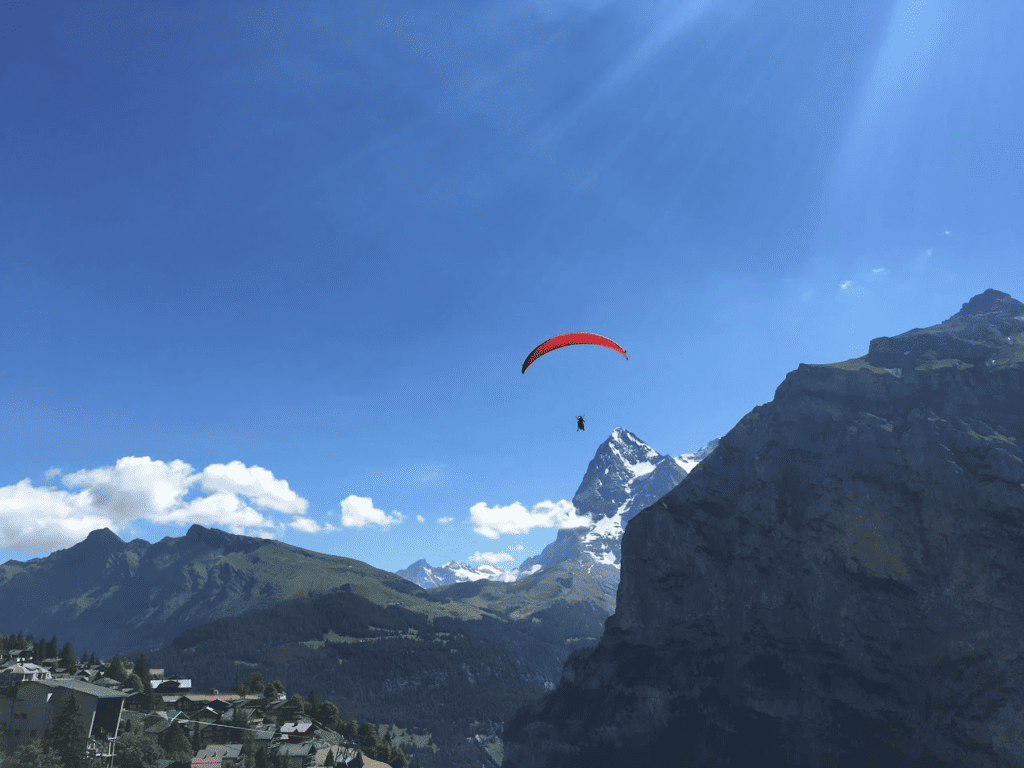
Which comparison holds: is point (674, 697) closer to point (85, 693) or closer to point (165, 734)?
point (165, 734)

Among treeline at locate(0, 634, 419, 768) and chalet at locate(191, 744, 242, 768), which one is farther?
chalet at locate(191, 744, 242, 768)

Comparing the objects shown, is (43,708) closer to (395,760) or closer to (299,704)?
(299,704)

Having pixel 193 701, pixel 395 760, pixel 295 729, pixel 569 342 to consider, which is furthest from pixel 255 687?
pixel 569 342

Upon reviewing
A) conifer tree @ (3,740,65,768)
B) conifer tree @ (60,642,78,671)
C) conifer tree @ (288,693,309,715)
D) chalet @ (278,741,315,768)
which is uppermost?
conifer tree @ (60,642,78,671)

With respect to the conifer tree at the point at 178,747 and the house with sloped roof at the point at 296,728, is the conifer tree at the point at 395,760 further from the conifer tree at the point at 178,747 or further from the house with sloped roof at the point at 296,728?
the conifer tree at the point at 178,747

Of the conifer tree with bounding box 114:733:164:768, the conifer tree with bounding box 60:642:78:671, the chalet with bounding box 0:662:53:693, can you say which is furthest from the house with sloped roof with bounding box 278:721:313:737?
the conifer tree with bounding box 60:642:78:671

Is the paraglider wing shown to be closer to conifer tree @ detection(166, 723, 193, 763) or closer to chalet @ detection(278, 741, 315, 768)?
conifer tree @ detection(166, 723, 193, 763)
